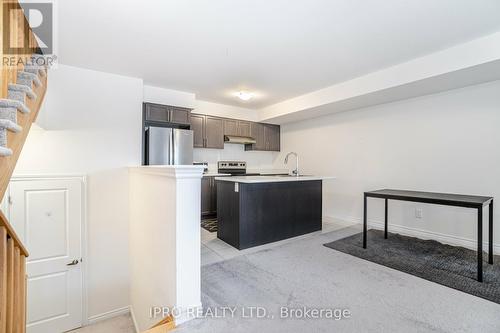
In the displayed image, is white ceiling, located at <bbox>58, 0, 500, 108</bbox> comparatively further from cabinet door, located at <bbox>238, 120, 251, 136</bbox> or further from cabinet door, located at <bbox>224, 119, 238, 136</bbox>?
cabinet door, located at <bbox>238, 120, 251, 136</bbox>

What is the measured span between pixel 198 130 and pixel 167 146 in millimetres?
1223

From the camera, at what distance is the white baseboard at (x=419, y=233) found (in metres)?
3.22

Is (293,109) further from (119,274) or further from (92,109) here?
(119,274)

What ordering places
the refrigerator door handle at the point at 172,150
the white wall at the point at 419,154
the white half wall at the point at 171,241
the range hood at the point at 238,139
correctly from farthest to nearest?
1. the range hood at the point at 238,139
2. the refrigerator door handle at the point at 172,150
3. the white wall at the point at 419,154
4. the white half wall at the point at 171,241

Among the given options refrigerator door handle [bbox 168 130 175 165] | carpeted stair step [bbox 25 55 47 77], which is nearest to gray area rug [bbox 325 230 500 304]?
refrigerator door handle [bbox 168 130 175 165]

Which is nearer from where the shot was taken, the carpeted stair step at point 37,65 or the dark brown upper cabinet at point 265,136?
the carpeted stair step at point 37,65

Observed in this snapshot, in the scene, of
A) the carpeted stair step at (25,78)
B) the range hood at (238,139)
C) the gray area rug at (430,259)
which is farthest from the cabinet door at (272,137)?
the carpeted stair step at (25,78)

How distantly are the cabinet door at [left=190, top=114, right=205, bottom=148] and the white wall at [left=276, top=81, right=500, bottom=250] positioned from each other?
261 centimetres

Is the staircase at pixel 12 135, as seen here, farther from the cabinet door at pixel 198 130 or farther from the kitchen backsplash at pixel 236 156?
the kitchen backsplash at pixel 236 156

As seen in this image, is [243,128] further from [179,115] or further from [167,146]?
[167,146]

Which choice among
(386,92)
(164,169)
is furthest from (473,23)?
(164,169)

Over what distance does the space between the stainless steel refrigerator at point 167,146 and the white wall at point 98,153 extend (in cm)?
29

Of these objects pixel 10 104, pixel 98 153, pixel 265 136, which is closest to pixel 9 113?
pixel 10 104

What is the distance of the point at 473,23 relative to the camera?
2.21 metres
